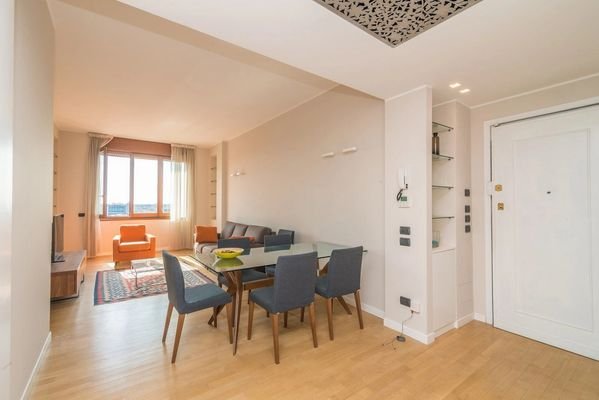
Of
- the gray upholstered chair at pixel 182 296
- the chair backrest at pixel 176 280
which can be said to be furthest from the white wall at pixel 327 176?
the chair backrest at pixel 176 280

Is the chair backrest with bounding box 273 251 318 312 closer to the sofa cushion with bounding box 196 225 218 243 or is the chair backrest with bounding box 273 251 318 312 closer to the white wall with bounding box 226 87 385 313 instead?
the white wall with bounding box 226 87 385 313

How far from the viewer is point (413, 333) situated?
8.72 ft

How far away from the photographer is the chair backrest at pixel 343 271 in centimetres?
263

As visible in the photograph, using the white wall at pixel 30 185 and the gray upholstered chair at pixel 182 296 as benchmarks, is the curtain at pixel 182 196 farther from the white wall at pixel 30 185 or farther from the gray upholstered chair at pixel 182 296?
the gray upholstered chair at pixel 182 296

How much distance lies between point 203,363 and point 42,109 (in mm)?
2452

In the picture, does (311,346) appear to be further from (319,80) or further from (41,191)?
(319,80)

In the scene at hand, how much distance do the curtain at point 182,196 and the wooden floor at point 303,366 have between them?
4.58 metres

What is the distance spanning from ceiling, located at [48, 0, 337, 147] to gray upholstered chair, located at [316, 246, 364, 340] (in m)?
2.24

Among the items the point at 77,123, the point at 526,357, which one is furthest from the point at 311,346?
the point at 77,123

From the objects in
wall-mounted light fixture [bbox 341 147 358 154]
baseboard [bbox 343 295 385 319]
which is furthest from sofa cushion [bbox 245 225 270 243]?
wall-mounted light fixture [bbox 341 147 358 154]

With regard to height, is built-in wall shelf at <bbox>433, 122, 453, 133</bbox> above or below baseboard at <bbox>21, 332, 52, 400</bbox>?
above

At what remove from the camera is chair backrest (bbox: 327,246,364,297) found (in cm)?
263

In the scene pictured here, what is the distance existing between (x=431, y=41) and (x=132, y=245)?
6.12 metres

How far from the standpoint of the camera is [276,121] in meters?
5.05
